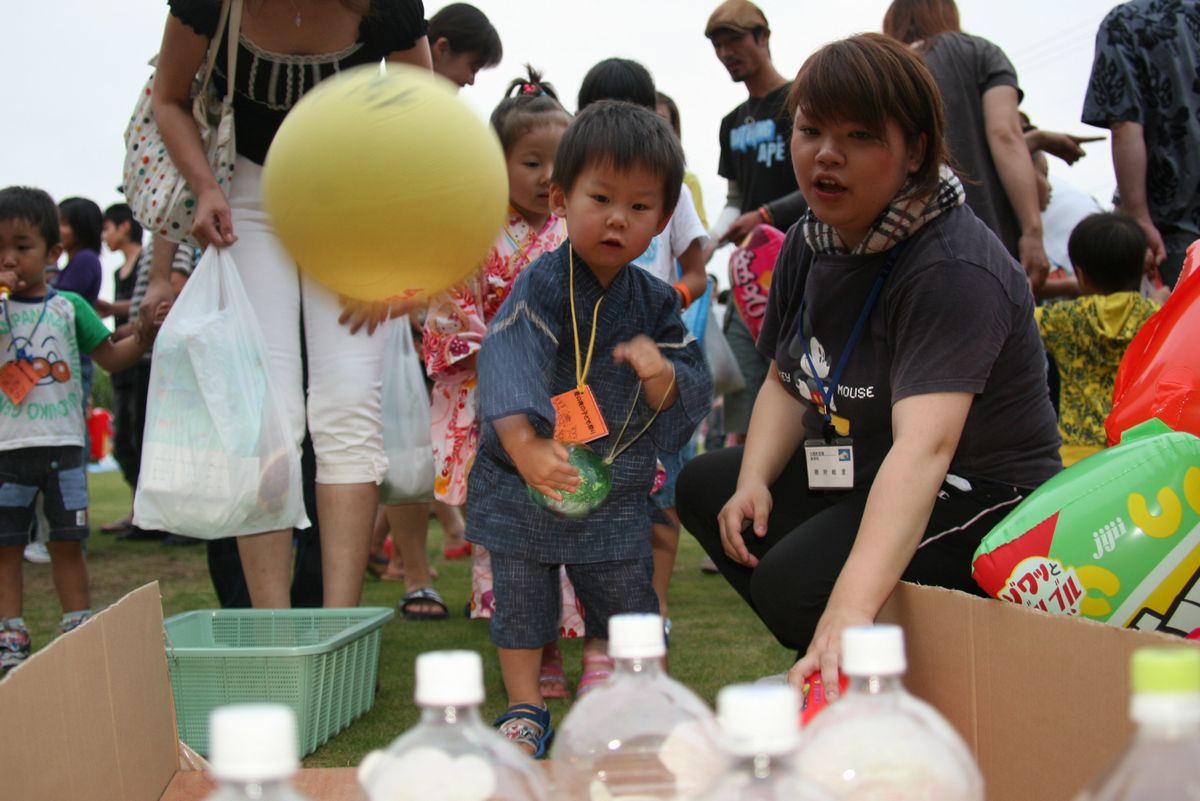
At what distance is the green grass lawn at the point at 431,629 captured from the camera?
2.60 metres

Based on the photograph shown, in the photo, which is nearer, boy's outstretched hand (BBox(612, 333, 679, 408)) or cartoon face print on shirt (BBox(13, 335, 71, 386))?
boy's outstretched hand (BBox(612, 333, 679, 408))

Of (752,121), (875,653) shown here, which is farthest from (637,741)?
(752,121)

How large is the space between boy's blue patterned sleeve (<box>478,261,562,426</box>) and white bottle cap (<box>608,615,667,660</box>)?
3.40ft

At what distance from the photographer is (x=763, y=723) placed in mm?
781

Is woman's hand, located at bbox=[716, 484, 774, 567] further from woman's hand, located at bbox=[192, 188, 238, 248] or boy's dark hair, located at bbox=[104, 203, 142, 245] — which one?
boy's dark hair, located at bbox=[104, 203, 142, 245]

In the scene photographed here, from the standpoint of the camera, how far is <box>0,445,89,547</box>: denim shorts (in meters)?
3.51

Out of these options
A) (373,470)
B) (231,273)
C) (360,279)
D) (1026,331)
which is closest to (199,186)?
(231,273)

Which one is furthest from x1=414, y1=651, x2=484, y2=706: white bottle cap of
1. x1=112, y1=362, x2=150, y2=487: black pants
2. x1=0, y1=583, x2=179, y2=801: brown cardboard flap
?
x1=112, y1=362, x2=150, y2=487: black pants

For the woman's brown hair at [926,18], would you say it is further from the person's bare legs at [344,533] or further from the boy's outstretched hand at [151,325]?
the boy's outstretched hand at [151,325]

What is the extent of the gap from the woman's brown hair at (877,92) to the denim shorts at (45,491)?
2.71m

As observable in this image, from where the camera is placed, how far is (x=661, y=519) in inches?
117

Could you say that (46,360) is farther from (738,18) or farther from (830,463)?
(830,463)

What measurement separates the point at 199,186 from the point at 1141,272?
114 inches

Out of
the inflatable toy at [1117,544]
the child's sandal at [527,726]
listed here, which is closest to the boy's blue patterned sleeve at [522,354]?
the child's sandal at [527,726]
